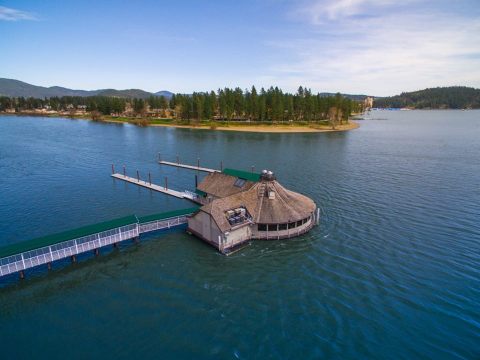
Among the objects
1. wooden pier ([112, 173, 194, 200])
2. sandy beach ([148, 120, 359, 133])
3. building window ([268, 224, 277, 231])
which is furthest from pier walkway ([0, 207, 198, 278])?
sandy beach ([148, 120, 359, 133])

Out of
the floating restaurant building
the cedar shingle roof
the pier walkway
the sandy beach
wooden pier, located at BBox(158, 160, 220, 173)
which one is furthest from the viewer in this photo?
the sandy beach

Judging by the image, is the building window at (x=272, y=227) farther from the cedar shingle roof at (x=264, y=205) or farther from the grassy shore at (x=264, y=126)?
the grassy shore at (x=264, y=126)

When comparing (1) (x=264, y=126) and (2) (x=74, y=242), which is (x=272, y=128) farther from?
(2) (x=74, y=242)

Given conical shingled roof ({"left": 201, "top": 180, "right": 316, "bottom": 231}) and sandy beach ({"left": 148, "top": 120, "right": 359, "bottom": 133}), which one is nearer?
conical shingled roof ({"left": 201, "top": 180, "right": 316, "bottom": 231})

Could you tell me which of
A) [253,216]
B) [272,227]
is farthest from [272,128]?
[272,227]

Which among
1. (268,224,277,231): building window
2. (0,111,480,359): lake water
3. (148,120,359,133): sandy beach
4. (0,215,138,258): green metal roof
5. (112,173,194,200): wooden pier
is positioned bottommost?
(0,111,480,359): lake water

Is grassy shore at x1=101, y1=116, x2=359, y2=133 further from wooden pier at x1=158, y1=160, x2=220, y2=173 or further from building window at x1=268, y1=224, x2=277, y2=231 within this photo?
building window at x1=268, y1=224, x2=277, y2=231

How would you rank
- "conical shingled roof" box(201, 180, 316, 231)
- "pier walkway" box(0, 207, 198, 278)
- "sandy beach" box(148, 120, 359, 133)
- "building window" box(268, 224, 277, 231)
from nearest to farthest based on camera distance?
"pier walkway" box(0, 207, 198, 278) → "conical shingled roof" box(201, 180, 316, 231) → "building window" box(268, 224, 277, 231) → "sandy beach" box(148, 120, 359, 133)
